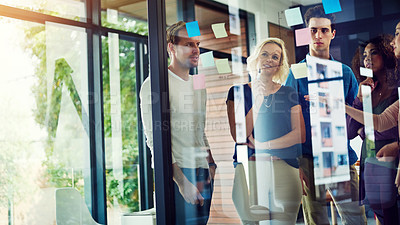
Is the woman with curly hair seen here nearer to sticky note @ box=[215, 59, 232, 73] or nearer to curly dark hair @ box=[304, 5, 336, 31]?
curly dark hair @ box=[304, 5, 336, 31]

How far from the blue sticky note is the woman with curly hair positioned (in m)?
1.01

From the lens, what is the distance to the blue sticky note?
2984 millimetres

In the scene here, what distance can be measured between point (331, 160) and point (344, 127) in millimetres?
166

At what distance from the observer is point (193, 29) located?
3006 mm

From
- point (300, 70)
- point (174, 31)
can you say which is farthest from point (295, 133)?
point (174, 31)

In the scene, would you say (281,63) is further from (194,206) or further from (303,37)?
(194,206)

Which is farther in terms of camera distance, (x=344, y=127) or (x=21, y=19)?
(x=21, y=19)

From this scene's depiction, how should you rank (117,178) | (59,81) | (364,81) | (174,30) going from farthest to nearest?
(117,178) → (59,81) → (174,30) → (364,81)

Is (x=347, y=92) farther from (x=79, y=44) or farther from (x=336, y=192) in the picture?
(x=79, y=44)

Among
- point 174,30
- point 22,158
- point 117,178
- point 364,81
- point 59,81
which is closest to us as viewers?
point 364,81

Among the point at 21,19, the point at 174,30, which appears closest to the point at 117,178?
the point at 21,19

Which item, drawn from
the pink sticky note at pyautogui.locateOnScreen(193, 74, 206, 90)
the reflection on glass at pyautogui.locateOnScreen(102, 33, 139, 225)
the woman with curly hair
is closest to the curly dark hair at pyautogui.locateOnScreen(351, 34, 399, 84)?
the woman with curly hair

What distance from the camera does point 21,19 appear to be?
14.7 feet

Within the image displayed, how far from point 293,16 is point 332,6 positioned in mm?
192
